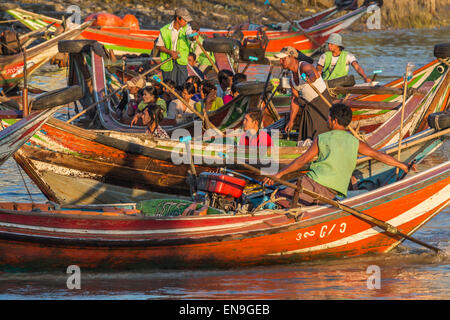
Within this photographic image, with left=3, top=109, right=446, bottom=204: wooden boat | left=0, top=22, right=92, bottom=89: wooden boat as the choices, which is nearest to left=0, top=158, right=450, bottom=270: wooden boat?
left=3, top=109, right=446, bottom=204: wooden boat

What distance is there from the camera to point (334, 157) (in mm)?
6945

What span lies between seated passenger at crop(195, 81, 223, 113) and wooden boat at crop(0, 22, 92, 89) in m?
6.20

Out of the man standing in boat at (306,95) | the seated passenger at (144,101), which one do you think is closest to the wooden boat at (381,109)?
the seated passenger at (144,101)

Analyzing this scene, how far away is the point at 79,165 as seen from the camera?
29.6 feet

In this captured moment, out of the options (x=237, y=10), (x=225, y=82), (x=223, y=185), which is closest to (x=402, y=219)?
(x=223, y=185)

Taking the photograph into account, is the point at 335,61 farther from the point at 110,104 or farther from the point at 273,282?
the point at 273,282

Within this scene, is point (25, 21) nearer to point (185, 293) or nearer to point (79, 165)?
point (79, 165)

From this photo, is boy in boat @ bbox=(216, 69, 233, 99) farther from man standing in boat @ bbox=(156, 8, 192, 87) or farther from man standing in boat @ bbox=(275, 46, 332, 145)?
man standing in boat @ bbox=(275, 46, 332, 145)

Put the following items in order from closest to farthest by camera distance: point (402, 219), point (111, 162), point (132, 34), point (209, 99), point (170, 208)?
point (402, 219) → point (170, 208) → point (111, 162) → point (209, 99) → point (132, 34)

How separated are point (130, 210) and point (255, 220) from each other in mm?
1340

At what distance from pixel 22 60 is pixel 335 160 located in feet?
34.8

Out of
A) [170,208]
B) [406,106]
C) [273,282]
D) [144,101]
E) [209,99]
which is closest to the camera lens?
[273,282]

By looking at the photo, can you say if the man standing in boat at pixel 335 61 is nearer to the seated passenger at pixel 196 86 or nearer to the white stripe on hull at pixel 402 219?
the seated passenger at pixel 196 86
